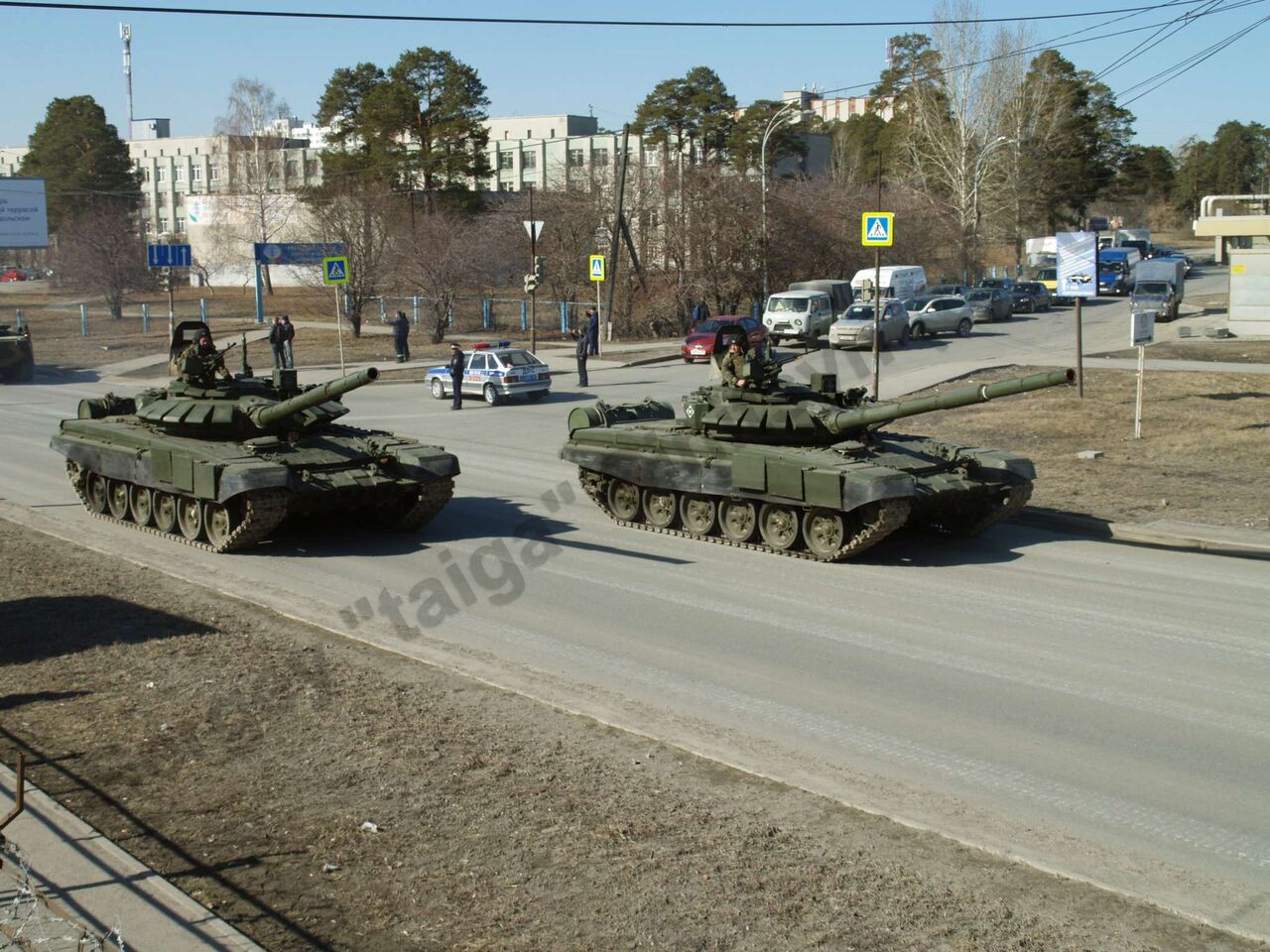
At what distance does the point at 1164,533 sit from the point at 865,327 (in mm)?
25100

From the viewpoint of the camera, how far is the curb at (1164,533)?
591 inches

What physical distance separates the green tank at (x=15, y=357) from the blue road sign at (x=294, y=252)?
32.6ft

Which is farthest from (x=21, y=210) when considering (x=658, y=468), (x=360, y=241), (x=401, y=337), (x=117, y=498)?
(x=658, y=468)

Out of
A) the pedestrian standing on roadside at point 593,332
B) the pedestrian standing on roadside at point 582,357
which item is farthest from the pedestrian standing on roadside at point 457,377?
the pedestrian standing on roadside at point 593,332

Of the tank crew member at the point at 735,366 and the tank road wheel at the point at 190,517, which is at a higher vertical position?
the tank crew member at the point at 735,366

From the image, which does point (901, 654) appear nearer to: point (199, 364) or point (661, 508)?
point (661, 508)

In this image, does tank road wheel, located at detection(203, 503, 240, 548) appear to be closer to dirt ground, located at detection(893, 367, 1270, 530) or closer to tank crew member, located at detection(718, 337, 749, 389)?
tank crew member, located at detection(718, 337, 749, 389)

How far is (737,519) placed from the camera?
15766 millimetres

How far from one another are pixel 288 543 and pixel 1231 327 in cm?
3174

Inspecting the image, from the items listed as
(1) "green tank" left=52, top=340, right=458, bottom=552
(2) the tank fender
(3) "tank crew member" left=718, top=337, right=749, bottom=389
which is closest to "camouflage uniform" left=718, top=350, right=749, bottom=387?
(3) "tank crew member" left=718, top=337, right=749, bottom=389

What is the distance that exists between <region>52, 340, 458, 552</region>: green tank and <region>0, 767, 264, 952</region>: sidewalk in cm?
733

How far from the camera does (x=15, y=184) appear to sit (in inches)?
2088

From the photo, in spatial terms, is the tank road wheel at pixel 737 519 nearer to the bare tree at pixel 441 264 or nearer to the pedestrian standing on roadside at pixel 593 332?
the pedestrian standing on roadside at pixel 593 332

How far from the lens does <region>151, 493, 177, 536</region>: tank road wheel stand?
643 inches
